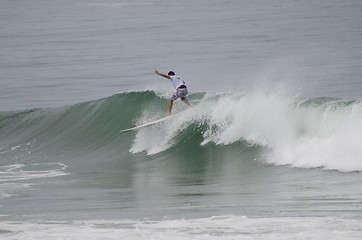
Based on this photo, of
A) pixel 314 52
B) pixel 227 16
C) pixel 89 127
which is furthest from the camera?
pixel 227 16

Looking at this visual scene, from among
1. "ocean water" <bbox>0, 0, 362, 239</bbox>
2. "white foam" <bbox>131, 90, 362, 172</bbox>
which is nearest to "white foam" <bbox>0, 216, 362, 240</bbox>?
"ocean water" <bbox>0, 0, 362, 239</bbox>

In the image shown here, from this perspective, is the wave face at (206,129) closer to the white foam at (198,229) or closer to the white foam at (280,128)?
the white foam at (280,128)

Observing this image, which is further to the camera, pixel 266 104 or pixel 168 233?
pixel 266 104

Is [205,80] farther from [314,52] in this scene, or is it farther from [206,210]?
[206,210]

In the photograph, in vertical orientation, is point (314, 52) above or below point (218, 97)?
above

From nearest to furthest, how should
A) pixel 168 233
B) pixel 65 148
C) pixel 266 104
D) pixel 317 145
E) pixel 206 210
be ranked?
pixel 168 233, pixel 206 210, pixel 317 145, pixel 266 104, pixel 65 148

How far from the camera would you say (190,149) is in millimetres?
17031

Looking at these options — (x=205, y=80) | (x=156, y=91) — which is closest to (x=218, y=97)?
Answer: (x=156, y=91)

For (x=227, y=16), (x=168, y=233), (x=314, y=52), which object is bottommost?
(x=168, y=233)

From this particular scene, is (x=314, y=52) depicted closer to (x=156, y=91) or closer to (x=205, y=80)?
(x=205, y=80)

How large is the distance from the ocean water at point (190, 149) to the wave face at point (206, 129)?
0.04 metres

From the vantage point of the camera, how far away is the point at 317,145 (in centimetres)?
1407

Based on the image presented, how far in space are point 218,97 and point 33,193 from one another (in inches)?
273

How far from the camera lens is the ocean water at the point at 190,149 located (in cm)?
923
